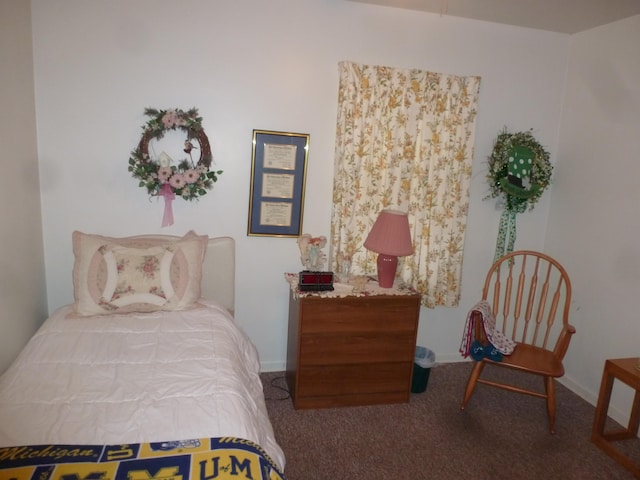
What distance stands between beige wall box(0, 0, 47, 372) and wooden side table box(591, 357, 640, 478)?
128 inches

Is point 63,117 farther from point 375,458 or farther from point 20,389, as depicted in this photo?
point 375,458

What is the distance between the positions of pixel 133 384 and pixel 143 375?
0.07 m

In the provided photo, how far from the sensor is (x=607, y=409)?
2.50m

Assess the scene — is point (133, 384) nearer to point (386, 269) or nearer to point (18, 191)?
point (18, 191)

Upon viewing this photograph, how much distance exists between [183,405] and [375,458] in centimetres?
121

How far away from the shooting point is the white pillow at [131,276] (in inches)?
93.7

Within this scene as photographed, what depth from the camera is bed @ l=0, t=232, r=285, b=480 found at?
54.1 inches

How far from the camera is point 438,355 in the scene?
350 centimetres

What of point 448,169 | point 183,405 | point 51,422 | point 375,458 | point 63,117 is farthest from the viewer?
point 448,169

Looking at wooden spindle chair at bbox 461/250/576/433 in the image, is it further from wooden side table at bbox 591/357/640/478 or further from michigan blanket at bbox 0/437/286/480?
michigan blanket at bbox 0/437/286/480

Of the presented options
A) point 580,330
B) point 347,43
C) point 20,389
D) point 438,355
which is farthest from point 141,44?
point 580,330

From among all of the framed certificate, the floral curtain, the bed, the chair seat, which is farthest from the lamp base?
the bed

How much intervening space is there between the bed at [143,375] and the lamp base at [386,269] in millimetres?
955

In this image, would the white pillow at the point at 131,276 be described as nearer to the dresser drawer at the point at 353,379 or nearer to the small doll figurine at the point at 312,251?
the small doll figurine at the point at 312,251
